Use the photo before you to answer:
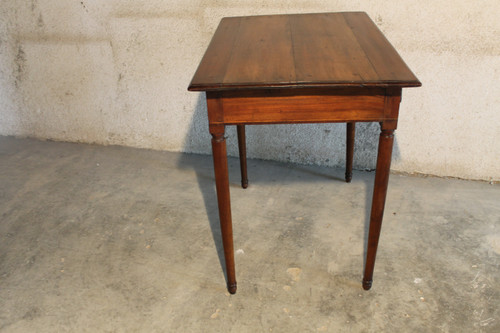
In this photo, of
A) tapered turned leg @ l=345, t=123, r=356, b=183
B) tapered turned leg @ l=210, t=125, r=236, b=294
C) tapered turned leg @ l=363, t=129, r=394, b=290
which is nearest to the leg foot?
tapered turned leg @ l=363, t=129, r=394, b=290

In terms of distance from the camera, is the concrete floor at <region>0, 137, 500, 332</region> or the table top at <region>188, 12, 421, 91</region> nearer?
the table top at <region>188, 12, 421, 91</region>

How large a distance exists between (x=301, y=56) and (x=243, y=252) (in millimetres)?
751

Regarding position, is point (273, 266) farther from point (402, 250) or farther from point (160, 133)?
point (160, 133)

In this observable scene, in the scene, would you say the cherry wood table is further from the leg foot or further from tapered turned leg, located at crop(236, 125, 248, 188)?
tapered turned leg, located at crop(236, 125, 248, 188)

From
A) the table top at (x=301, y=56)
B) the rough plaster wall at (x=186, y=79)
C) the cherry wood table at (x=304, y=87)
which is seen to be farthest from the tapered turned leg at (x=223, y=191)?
the rough plaster wall at (x=186, y=79)

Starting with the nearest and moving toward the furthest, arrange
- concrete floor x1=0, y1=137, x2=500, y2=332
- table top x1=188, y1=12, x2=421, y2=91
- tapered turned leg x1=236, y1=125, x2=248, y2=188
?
table top x1=188, y1=12, x2=421, y2=91 → concrete floor x1=0, y1=137, x2=500, y2=332 → tapered turned leg x1=236, y1=125, x2=248, y2=188

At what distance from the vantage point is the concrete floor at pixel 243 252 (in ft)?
4.25

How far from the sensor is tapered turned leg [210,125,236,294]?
1148 millimetres

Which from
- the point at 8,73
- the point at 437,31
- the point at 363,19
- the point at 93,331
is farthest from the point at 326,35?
the point at 8,73

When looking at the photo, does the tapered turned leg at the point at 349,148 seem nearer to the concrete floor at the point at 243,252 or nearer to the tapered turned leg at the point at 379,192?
the concrete floor at the point at 243,252

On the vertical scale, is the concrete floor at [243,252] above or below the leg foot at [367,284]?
below

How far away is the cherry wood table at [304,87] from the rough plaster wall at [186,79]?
2.26 feet

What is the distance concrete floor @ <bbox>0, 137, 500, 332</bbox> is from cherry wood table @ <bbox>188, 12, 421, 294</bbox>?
0.16 meters

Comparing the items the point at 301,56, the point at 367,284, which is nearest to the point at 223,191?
the point at 301,56
